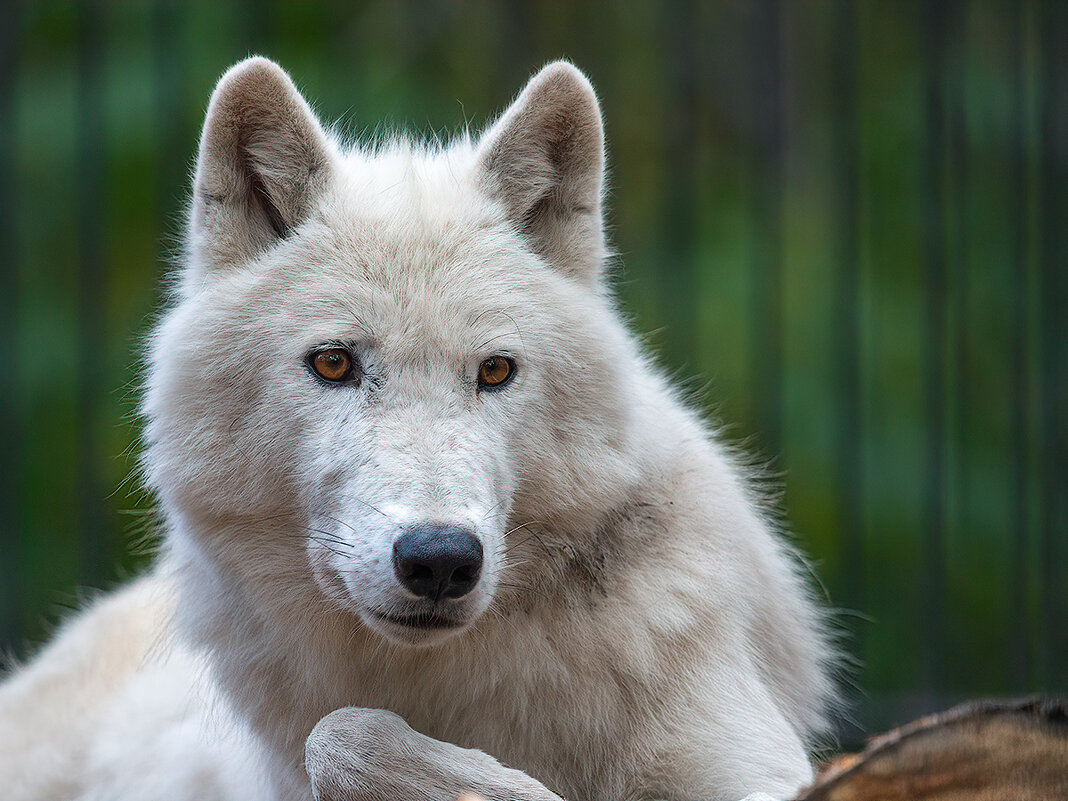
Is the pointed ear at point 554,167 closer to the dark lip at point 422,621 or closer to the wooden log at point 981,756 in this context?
the dark lip at point 422,621

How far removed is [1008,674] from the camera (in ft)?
23.8

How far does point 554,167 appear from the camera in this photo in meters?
3.26

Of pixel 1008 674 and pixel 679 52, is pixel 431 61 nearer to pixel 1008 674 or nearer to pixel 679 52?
pixel 679 52

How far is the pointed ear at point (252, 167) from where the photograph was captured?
120 inches

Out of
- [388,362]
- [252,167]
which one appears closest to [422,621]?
[388,362]

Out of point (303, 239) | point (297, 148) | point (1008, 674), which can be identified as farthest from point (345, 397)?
point (1008, 674)

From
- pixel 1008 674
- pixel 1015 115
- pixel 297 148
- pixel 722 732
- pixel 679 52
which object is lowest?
pixel 1008 674

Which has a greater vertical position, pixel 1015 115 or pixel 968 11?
pixel 968 11

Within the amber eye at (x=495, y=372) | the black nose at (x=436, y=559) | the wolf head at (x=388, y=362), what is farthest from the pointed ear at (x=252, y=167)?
the black nose at (x=436, y=559)

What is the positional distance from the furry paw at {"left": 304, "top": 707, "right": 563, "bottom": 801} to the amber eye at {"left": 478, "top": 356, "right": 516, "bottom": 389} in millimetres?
790

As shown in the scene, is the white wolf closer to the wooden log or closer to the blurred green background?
the wooden log

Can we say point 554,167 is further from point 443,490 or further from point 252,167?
point 443,490

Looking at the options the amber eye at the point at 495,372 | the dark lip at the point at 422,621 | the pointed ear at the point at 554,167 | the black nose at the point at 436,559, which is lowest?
the dark lip at the point at 422,621

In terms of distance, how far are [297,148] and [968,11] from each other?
5183 mm
